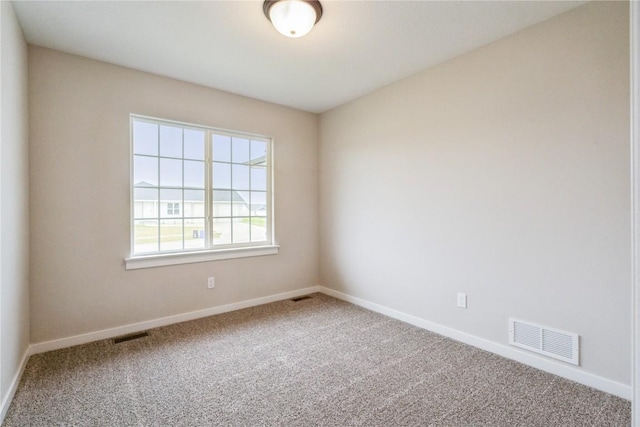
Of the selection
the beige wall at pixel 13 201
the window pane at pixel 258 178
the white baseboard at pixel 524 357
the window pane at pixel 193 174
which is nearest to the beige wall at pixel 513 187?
the white baseboard at pixel 524 357

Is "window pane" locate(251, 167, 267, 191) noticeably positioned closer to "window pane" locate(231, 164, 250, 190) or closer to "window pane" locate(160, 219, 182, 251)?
"window pane" locate(231, 164, 250, 190)

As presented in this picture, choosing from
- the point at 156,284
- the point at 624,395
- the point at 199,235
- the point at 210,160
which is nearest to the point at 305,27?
the point at 210,160

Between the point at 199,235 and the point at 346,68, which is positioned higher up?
the point at 346,68

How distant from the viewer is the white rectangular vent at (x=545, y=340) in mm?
2119

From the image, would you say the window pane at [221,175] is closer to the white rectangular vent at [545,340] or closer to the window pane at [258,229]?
the window pane at [258,229]

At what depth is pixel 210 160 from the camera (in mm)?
3461

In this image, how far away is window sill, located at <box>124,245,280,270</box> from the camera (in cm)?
294

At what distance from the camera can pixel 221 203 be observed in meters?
3.55

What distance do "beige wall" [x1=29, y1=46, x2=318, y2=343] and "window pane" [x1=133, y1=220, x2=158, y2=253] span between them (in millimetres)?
107

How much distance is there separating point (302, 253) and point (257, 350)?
1746 mm

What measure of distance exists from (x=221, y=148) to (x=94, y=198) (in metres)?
1.34

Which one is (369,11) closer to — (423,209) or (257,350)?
(423,209)

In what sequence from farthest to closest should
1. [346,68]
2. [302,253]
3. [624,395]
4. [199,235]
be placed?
[302,253], [199,235], [346,68], [624,395]

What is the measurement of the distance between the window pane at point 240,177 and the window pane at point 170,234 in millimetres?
764
